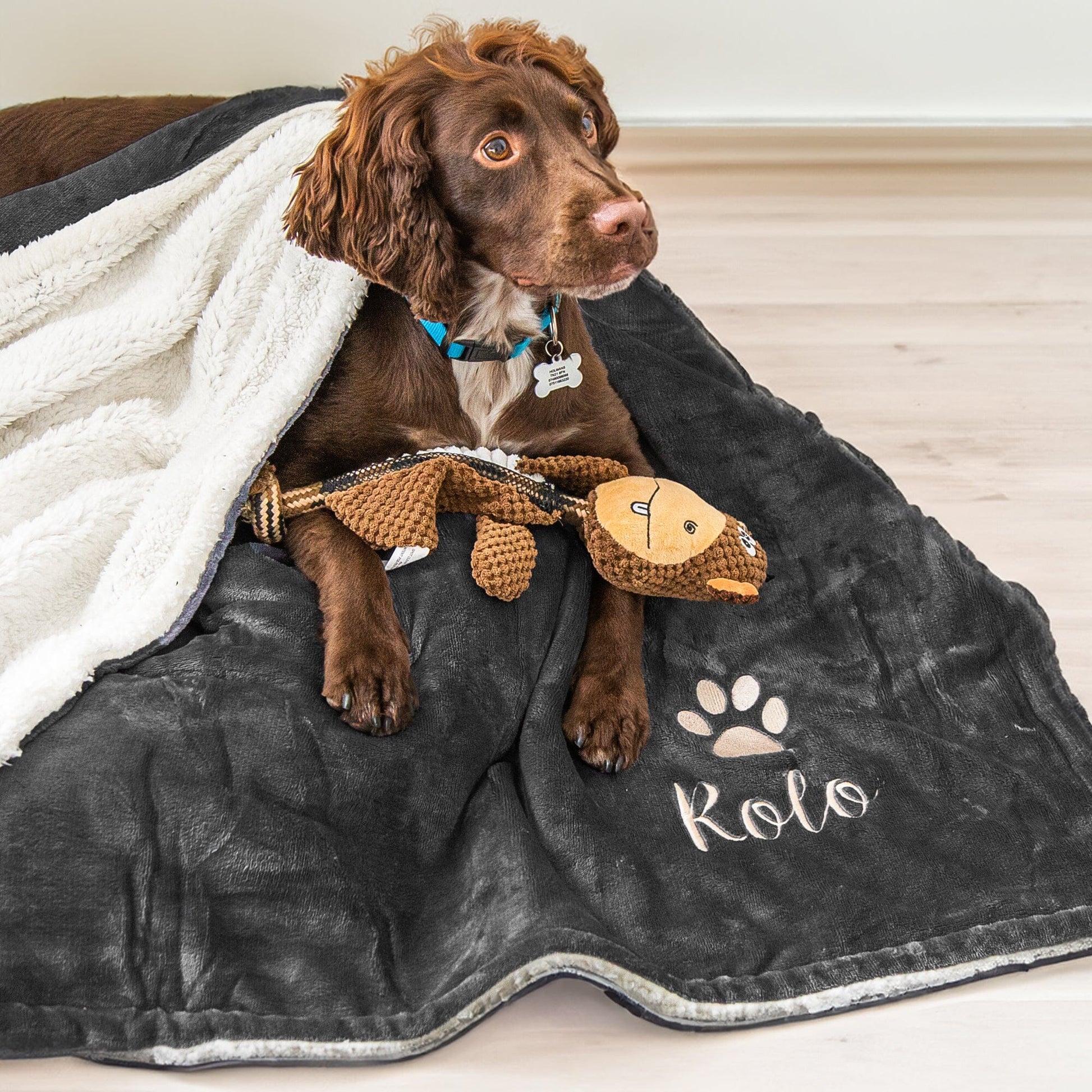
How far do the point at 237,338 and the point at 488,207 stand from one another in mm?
579

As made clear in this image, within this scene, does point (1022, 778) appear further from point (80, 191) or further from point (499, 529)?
point (80, 191)

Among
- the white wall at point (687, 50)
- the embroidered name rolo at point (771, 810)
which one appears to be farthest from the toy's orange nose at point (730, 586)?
the white wall at point (687, 50)

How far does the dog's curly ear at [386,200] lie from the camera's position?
1453mm

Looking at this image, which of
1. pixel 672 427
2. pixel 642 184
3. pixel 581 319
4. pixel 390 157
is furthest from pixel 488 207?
pixel 642 184

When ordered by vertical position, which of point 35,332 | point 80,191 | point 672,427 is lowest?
point 672,427

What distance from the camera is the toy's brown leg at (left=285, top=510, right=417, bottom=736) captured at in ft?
4.71

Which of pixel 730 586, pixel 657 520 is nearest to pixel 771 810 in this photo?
pixel 730 586

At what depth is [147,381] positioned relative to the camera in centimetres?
191

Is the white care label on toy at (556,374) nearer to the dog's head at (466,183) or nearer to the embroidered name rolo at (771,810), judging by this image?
the dog's head at (466,183)

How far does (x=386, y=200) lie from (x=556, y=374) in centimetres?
38

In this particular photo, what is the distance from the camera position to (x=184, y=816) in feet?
4.27

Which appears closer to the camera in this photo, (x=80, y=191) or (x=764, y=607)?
(x=764, y=607)

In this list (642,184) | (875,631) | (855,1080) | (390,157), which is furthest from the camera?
(642,184)

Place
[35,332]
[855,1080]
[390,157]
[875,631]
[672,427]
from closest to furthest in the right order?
[855,1080]
[390,157]
[875,631]
[35,332]
[672,427]
